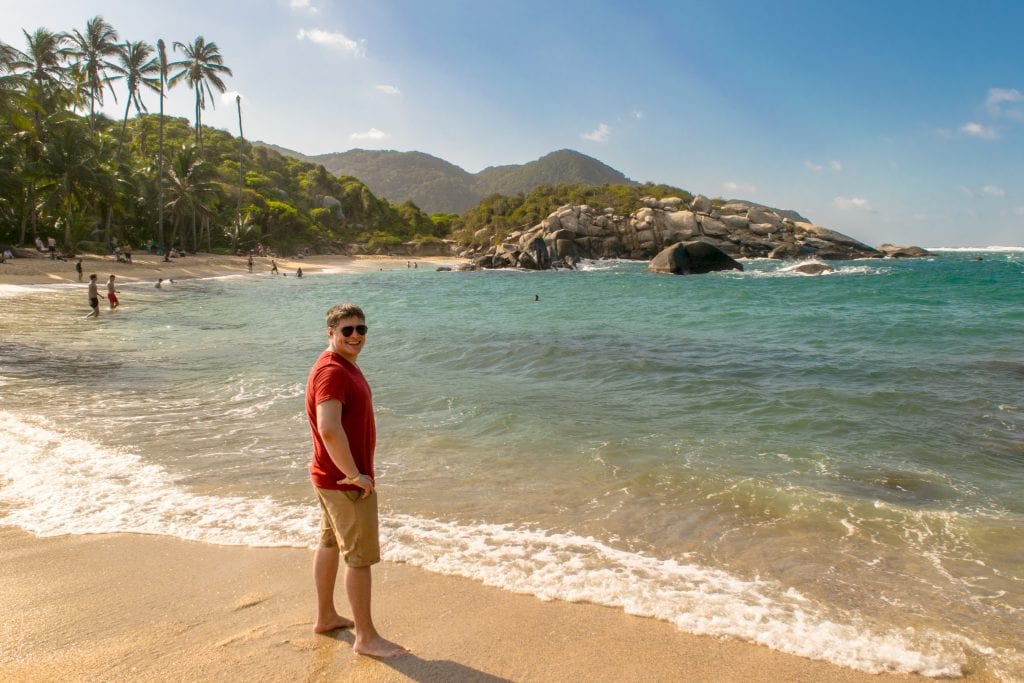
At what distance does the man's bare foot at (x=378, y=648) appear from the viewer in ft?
10.5

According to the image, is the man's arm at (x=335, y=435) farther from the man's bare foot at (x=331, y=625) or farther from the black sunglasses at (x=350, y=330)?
the man's bare foot at (x=331, y=625)

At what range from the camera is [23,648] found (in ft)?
10.6

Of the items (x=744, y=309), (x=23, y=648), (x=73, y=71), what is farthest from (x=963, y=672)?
(x=73, y=71)

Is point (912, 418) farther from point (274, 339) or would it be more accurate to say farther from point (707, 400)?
point (274, 339)

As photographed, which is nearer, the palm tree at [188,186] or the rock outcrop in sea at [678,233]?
the palm tree at [188,186]

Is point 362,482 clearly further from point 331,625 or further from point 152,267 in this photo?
point 152,267

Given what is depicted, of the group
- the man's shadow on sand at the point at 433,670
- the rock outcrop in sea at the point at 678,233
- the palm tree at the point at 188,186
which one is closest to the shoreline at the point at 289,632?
the man's shadow on sand at the point at 433,670

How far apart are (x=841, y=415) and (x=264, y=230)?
66.6 m

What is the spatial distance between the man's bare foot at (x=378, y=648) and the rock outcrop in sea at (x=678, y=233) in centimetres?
5768

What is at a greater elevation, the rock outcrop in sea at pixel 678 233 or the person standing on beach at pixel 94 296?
the rock outcrop in sea at pixel 678 233

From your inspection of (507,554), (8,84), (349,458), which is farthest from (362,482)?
(8,84)

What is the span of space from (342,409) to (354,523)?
590 millimetres

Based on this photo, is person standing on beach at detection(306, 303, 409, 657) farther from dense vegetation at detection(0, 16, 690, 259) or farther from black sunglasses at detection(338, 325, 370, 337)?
dense vegetation at detection(0, 16, 690, 259)

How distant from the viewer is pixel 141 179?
154 feet
